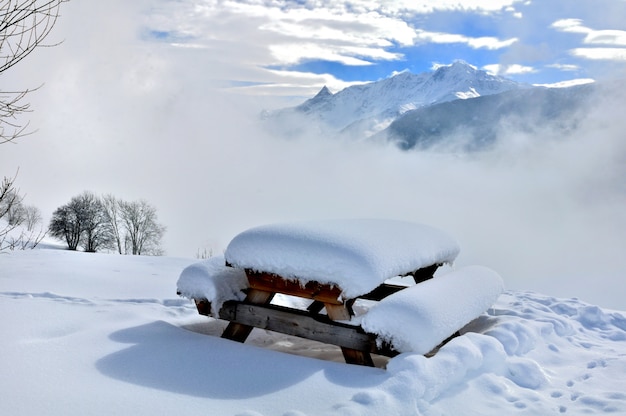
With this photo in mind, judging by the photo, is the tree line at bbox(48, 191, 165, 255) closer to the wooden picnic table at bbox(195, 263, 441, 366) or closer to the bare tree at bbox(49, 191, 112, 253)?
the bare tree at bbox(49, 191, 112, 253)

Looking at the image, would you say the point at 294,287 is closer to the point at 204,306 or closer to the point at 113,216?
the point at 204,306

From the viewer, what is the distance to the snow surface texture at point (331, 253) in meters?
4.03

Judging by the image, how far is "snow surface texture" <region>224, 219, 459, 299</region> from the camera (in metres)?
4.03

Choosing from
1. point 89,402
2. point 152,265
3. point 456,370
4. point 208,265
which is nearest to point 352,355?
point 456,370

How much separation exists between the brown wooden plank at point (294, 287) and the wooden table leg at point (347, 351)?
11cm

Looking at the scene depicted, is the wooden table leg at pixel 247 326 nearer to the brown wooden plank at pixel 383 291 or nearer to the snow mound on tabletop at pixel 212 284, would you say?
the snow mound on tabletop at pixel 212 284

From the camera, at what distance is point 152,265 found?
8414 millimetres

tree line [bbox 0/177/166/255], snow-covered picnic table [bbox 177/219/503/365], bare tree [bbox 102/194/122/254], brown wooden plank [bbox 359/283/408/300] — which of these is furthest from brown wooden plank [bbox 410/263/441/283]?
bare tree [bbox 102/194/122/254]

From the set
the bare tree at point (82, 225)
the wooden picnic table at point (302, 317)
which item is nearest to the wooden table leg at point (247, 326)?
the wooden picnic table at point (302, 317)

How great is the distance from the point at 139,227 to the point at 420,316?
5406 centimetres

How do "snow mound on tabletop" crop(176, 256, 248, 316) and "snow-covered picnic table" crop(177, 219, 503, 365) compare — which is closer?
"snow-covered picnic table" crop(177, 219, 503, 365)

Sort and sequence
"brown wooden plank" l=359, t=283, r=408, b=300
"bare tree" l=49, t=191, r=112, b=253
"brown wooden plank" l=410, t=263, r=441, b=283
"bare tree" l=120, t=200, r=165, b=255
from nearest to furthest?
"brown wooden plank" l=410, t=263, r=441, b=283
"brown wooden plank" l=359, t=283, r=408, b=300
"bare tree" l=49, t=191, r=112, b=253
"bare tree" l=120, t=200, r=165, b=255

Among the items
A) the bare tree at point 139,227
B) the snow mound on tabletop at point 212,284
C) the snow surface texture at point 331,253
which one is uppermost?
the snow surface texture at point 331,253

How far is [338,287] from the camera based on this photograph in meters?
4.12
